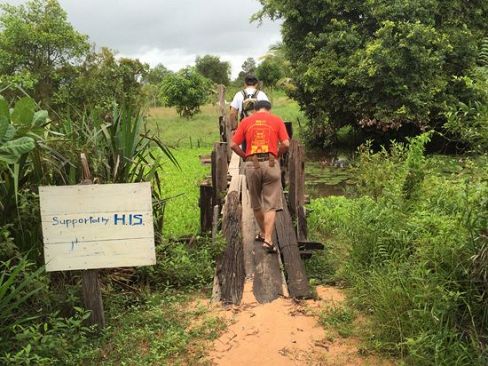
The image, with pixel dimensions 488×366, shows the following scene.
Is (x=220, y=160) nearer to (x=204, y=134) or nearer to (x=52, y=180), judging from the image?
(x=52, y=180)

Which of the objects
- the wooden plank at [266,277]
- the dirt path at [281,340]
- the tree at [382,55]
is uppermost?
the tree at [382,55]

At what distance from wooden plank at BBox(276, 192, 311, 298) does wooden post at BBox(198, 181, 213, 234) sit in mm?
1088

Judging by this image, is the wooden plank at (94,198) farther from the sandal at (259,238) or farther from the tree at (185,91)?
the tree at (185,91)

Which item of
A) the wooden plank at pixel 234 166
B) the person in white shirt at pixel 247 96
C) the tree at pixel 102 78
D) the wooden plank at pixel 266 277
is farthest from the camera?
the tree at pixel 102 78

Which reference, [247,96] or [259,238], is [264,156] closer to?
[259,238]

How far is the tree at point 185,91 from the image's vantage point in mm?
28266

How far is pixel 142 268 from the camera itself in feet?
15.5

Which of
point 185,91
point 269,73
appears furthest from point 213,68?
point 185,91

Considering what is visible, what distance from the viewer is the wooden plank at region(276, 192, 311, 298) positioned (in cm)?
451

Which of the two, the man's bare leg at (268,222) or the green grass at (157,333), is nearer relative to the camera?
the green grass at (157,333)

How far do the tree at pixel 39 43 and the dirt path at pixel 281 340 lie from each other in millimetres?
16016

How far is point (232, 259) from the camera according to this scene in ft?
16.6

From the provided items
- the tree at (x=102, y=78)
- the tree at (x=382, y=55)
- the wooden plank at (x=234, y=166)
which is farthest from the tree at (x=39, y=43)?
the wooden plank at (x=234, y=166)

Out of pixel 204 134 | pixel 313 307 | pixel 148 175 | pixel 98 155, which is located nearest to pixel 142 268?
pixel 148 175
